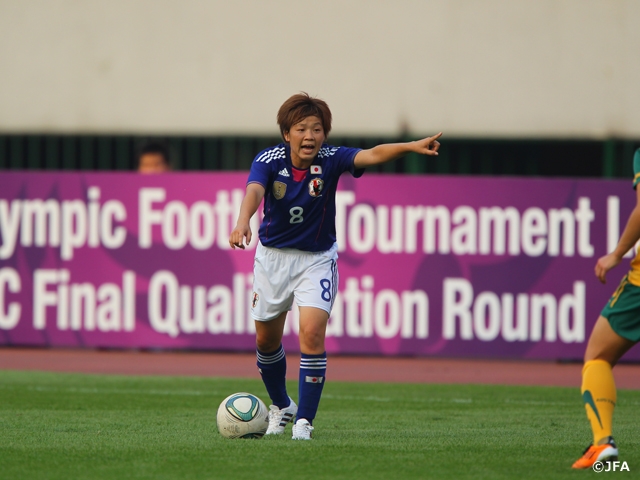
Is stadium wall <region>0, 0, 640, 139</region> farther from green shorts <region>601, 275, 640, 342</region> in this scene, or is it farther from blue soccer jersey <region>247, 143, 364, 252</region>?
green shorts <region>601, 275, 640, 342</region>

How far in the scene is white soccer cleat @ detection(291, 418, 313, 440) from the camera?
7.04 meters

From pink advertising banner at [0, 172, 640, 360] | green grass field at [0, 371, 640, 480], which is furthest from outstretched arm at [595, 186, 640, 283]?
pink advertising banner at [0, 172, 640, 360]

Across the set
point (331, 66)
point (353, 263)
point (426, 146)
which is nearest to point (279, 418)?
point (426, 146)

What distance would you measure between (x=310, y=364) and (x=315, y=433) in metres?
0.66

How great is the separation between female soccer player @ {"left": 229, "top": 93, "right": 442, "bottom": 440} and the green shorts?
181cm

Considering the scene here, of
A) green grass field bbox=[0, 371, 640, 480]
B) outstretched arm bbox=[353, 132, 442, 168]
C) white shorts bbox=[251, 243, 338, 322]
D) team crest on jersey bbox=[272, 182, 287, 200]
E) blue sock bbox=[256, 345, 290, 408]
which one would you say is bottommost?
green grass field bbox=[0, 371, 640, 480]

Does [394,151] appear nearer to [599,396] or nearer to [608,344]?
[608,344]

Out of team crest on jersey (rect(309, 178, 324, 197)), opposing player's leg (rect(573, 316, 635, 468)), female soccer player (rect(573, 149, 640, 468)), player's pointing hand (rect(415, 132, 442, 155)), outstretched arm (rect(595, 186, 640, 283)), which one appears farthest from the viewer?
team crest on jersey (rect(309, 178, 324, 197))

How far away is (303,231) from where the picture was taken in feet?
24.1

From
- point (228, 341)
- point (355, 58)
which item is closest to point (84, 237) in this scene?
point (228, 341)

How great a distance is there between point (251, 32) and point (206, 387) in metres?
6.66

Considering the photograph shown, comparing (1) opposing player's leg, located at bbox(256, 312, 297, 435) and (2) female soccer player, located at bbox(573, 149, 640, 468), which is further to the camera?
(1) opposing player's leg, located at bbox(256, 312, 297, 435)

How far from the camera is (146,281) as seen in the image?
13977 mm

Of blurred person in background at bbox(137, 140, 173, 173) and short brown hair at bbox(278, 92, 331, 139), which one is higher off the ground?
short brown hair at bbox(278, 92, 331, 139)
